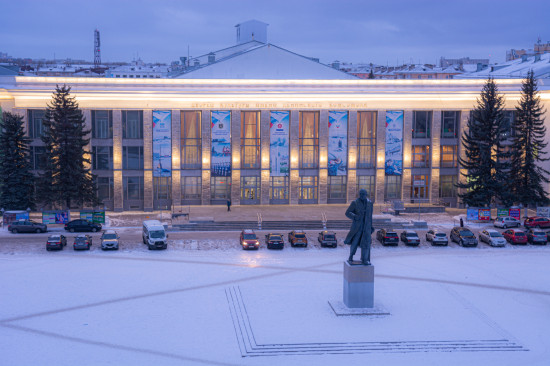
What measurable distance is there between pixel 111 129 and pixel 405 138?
103ft

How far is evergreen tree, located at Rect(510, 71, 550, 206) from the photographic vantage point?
54406 mm

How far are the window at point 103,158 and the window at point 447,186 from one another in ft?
117

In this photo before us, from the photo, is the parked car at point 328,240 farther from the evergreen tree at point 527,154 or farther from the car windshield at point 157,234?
the evergreen tree at point 527,154

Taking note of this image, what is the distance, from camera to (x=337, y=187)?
2418 inches

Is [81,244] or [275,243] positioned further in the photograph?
[275,243]

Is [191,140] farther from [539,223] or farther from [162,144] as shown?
[539,223]

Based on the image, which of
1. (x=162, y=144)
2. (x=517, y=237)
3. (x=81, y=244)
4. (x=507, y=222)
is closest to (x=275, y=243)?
(x=81, y=244)

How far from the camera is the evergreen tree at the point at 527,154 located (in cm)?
5441

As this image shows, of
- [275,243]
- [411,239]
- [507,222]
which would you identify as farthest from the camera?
[507,222]

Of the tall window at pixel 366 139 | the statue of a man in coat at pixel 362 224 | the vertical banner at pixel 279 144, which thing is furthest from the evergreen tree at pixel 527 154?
the statue of a man in coat at pixel 362 224

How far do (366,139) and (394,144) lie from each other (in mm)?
3057

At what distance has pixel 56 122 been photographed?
52.2m

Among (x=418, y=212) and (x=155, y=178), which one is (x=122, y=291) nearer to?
(x=155, y=178)

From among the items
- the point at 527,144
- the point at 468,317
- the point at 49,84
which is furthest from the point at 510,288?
the point at 49,84
